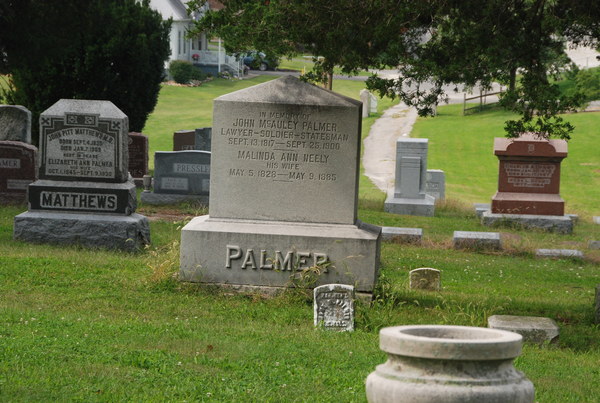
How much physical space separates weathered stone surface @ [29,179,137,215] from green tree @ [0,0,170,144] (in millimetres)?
9344

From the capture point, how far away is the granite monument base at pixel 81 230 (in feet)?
45.1

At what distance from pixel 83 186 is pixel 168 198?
6171mm

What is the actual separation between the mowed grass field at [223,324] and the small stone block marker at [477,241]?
305 mm

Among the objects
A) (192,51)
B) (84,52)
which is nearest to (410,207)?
(84,52)

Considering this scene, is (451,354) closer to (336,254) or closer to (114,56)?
(336,254)

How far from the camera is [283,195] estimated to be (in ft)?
34.0

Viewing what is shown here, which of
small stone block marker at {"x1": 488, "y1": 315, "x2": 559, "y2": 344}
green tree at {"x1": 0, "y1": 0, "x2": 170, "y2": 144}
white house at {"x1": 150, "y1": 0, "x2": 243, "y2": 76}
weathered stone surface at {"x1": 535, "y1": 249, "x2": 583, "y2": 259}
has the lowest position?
weathered stone surface at {"x1": 535, "y1": 249, "x2": 583, "y2": 259}

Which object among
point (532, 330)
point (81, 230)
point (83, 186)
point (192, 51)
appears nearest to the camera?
point (532, 330)

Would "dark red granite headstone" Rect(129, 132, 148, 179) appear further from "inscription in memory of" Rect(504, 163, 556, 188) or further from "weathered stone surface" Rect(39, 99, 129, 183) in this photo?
"weathered stone surface" Rect(39, 99, 129, 183)

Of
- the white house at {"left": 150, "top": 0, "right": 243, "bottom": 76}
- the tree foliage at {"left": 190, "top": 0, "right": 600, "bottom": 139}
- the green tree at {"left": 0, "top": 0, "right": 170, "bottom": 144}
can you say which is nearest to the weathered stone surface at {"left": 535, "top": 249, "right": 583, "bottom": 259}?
the tree foliage at {"left": 190, "top": 0, "right": 600, "bottom": 139}

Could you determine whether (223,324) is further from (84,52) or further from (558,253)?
(84,52)

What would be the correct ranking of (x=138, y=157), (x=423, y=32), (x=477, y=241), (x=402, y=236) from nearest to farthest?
(x=423, y=32)
(x=477, y=241)
(x=402, y=236)
(x=138, y=157)

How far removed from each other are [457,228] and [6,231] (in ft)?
32.5

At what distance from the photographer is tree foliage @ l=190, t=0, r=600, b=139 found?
33.1 feet
